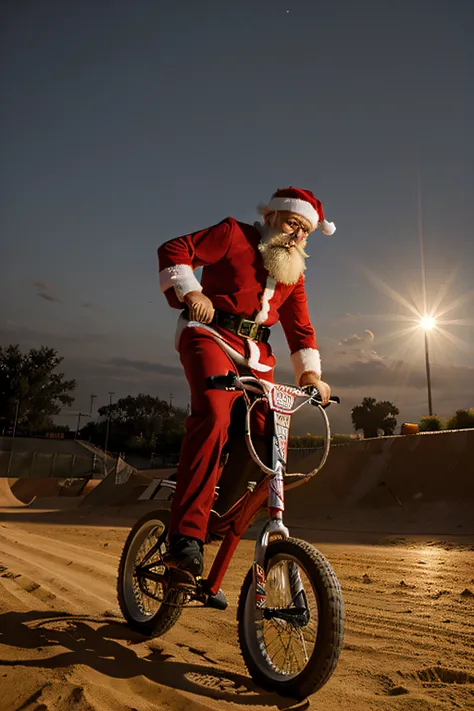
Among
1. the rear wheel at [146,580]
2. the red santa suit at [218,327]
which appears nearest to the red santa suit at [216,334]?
the red santa suit at [218,327]

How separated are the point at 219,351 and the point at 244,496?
77 centimetres

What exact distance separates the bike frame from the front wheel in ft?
0.25

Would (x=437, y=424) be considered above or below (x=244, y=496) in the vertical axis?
above

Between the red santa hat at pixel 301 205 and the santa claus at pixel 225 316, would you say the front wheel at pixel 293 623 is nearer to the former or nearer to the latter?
the santa claus at pixel 225 316

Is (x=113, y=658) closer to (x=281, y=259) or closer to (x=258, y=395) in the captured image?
(x=258, y=395)

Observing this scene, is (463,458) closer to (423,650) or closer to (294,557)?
(423,650)

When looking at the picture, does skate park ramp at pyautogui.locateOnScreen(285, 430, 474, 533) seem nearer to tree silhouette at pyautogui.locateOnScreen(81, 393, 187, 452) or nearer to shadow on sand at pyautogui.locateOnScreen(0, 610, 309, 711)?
shadow on sand at pyautogui.locateOnScreen(0, 610, 309, 711)

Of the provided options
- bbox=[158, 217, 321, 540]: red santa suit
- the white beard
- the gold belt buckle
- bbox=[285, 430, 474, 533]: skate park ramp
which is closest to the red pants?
bbox=[158, 217, 321, 540]: red santa suit

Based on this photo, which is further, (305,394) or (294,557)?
(305,394)

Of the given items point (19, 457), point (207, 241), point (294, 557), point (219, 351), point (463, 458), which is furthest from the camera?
point (19, 457)

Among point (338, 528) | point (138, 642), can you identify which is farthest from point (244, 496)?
point (338, 528)

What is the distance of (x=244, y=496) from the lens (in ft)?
8.95

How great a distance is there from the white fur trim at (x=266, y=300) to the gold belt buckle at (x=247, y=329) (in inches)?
2.4

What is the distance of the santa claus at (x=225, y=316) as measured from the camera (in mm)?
2719
